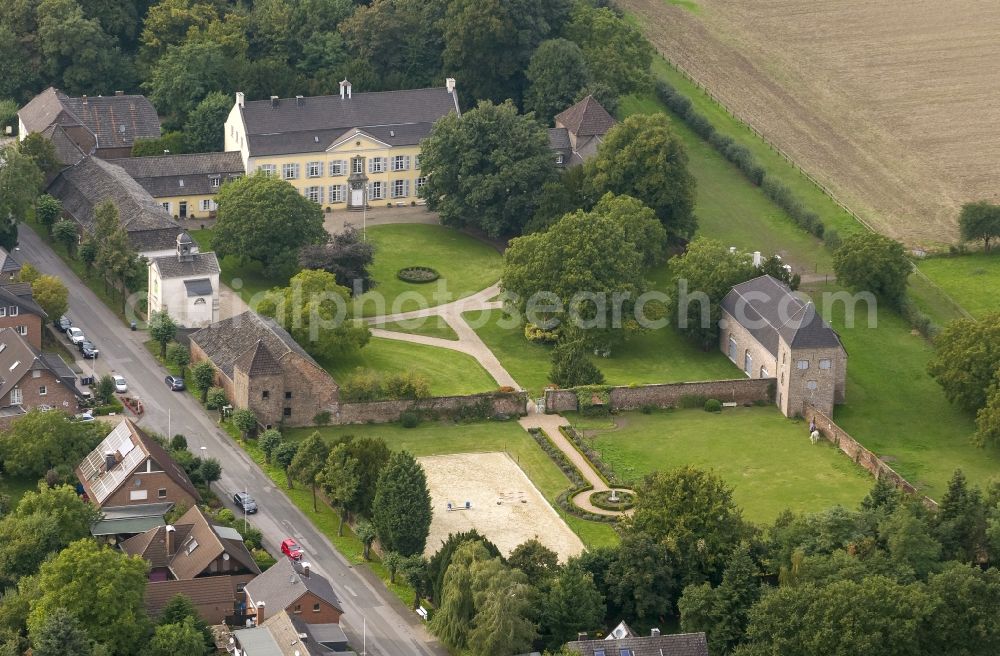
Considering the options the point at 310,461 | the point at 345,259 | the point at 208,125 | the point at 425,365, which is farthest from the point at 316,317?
the point at 208,125

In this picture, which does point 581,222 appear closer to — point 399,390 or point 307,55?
point 399,390

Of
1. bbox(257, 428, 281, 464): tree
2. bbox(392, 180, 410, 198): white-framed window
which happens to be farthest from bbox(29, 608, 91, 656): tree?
bbox(392, 180, 410, 198): white-framed window

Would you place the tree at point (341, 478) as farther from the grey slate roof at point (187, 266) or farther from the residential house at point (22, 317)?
the grey slate roof at point (187, 266)

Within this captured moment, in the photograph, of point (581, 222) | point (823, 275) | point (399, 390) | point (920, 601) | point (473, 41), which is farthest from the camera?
point (473, 41)

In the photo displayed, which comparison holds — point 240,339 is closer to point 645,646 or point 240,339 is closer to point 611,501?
point 611,501

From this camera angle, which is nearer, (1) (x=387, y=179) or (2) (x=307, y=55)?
(1) (x=387, y=179)

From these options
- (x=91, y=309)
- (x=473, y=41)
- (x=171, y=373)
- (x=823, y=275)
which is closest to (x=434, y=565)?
(x=171, y=373)

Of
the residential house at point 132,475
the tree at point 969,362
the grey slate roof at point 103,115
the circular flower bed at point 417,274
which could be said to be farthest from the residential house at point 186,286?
the tree at point 969,362
